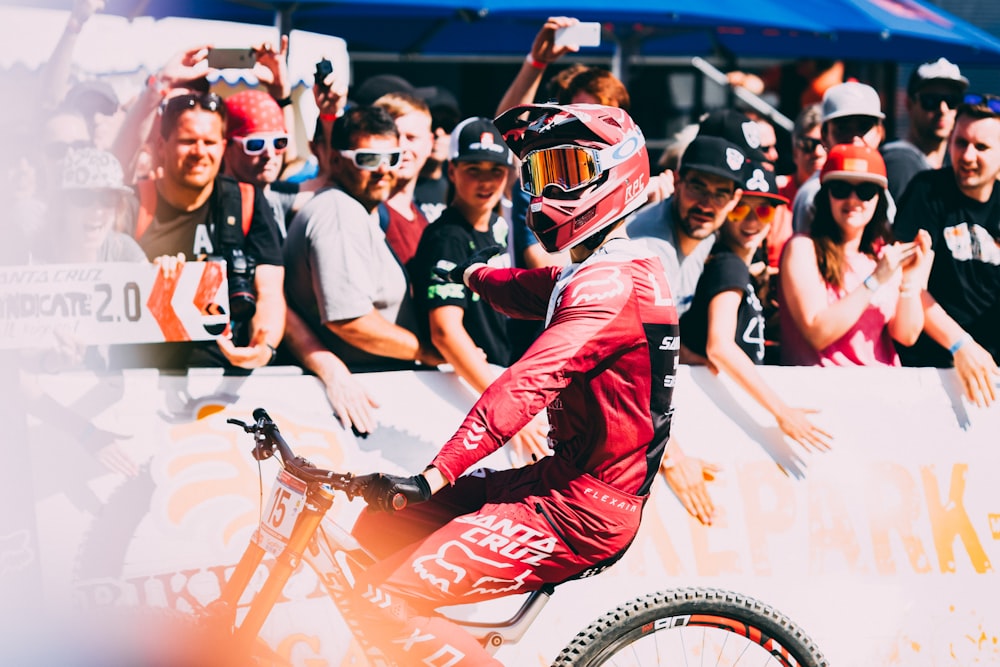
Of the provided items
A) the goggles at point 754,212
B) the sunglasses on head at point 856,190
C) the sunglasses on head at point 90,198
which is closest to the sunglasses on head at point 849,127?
the sunglasses on head at point 856,190

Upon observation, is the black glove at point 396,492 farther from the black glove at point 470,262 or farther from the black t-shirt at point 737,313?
the black t-shirt at point 737,313

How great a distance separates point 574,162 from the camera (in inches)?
138

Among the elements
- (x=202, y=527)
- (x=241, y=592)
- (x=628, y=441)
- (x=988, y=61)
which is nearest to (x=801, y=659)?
(x=628, y=441)

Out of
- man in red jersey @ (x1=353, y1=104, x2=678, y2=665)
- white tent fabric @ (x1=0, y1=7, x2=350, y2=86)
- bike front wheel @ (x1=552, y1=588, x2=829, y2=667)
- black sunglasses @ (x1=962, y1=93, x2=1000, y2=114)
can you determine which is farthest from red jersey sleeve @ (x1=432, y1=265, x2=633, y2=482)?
white tent fabric @ (x1=0, y1=7, x2=350, y2=86)

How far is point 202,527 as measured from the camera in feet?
14.6

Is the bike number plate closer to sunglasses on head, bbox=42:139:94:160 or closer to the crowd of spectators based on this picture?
the crowd of spectators

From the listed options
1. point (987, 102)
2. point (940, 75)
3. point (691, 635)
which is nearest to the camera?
point (691, 635)

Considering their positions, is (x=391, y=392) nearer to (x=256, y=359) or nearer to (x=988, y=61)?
(x=256, y=359)

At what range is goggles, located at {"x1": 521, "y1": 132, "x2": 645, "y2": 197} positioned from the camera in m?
3.48

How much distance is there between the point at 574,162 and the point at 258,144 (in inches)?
93.0

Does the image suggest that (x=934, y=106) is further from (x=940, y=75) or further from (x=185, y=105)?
(x=185, y=105)

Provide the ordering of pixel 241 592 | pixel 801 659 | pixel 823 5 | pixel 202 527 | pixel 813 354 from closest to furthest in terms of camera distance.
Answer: pixel 241 592 → pixel 801 659 → pixel 202 527 → pixel 813 354 → pixel 823 5

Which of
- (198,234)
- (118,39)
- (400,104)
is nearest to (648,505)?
(198,234)

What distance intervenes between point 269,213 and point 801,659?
269 centimetres
